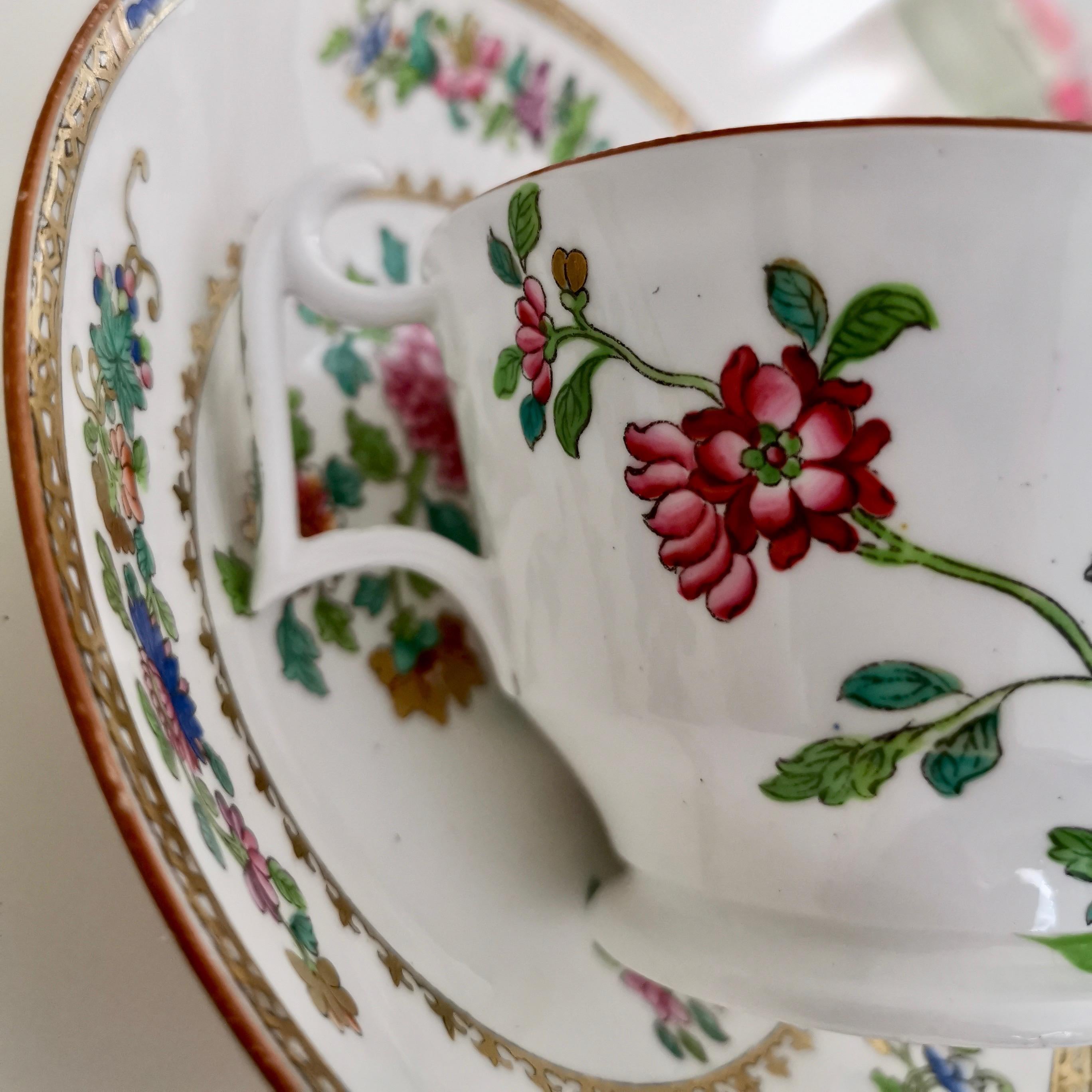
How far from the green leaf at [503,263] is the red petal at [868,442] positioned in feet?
0.34

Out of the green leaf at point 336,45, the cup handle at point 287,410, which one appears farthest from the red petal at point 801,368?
the green leaf at point 336,45

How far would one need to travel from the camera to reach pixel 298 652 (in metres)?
0.35

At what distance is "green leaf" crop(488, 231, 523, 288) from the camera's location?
28 centimetres

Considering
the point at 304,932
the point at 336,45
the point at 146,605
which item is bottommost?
the point at 304,932

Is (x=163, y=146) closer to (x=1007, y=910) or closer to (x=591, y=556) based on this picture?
(x=591, y=556)

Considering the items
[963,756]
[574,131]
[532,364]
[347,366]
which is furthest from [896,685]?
[574,131]

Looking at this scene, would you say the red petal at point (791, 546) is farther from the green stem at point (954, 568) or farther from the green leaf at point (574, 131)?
the green leaf at point (574, 131)

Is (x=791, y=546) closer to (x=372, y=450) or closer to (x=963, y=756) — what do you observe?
(x=963, y=756)

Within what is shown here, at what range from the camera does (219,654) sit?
12.7 inches

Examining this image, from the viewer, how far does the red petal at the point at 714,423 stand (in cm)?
25

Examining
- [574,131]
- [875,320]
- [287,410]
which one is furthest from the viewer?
[574,131]

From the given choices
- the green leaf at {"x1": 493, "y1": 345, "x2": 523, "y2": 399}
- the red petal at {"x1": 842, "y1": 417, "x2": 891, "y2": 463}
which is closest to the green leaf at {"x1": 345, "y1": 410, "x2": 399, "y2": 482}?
the green leaf at {"x1": 493, "y1": 345, "x2": 523, "y2": 399}

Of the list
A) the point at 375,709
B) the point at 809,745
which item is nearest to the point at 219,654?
the point at 375,709

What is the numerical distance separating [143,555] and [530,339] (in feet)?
0.43
